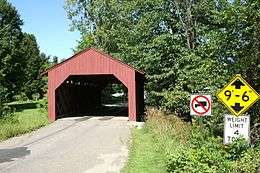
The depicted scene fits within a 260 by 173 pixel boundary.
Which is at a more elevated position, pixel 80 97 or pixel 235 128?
pixel 80 97

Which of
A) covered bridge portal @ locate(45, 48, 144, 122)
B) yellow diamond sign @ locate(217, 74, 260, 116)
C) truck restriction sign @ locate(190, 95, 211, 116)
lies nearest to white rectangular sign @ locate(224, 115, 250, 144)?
yellow diamond sign @ locate(217, 74, 260, 116)

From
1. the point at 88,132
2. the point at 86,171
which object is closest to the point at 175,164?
the point at 86,171

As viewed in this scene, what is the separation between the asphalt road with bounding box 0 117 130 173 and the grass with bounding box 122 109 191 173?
1.32 ft

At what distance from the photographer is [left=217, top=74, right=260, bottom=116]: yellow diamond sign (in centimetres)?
1123

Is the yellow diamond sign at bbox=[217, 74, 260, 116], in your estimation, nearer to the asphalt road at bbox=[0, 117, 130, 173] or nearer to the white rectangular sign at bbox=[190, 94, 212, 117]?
the white rectangular sign at bbox=[190, 94, 212, 117]

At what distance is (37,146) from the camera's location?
18188 mm

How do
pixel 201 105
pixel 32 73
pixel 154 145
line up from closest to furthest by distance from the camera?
pixel 201 105, pixel 154 145, pixel 32 73

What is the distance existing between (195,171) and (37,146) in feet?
30.3

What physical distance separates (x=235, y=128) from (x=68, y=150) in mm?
7482

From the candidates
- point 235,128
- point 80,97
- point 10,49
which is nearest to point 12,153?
point 235,128

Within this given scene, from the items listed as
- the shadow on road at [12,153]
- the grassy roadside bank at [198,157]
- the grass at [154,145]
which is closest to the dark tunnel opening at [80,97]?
the grass at [154,145]

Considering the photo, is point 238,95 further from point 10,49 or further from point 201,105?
point 10,49

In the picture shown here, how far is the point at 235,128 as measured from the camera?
1129 cm

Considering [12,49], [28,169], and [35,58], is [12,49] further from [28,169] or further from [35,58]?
[28,169]
